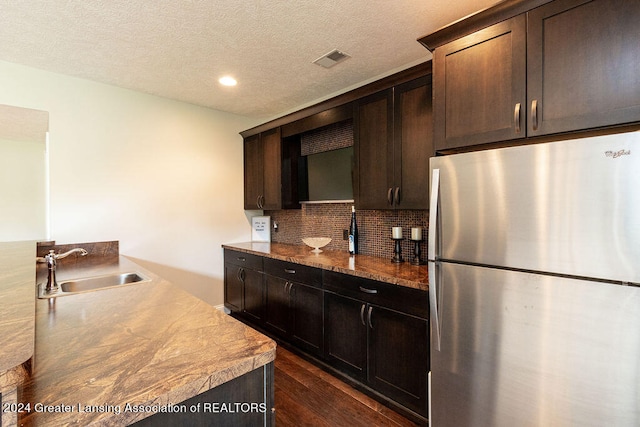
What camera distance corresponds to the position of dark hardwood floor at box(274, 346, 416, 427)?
1921 mm

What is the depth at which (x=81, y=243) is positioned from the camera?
9.32 feet

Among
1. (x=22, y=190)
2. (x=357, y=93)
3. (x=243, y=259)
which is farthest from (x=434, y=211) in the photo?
(x=22, y=190)

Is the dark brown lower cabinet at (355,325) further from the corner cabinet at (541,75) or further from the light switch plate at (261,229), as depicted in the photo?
the corner cabinet at (541,75)

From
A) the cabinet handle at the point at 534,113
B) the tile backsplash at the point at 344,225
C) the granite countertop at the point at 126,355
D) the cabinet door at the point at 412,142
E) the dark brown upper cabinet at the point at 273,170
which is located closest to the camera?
the granite countertop at the point at 126,355

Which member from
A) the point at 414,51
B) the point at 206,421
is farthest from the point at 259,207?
the point at 206,421

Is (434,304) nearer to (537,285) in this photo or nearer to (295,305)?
(537,285)

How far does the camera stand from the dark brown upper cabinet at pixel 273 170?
11.3 feet

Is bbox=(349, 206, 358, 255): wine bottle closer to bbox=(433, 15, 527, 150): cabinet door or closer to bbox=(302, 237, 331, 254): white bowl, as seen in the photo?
bbox=(302, 237, 331, 254): white bowl

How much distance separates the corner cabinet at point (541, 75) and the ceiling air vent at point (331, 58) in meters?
0.78

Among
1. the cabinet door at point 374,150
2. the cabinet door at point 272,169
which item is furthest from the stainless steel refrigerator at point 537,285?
the cabinet door at point 272,169

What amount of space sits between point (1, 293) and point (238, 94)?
8.53ft

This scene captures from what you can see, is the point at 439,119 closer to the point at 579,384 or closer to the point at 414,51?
the point at 414,51

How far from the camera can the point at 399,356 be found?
192cm

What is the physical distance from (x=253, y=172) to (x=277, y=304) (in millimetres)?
1743
